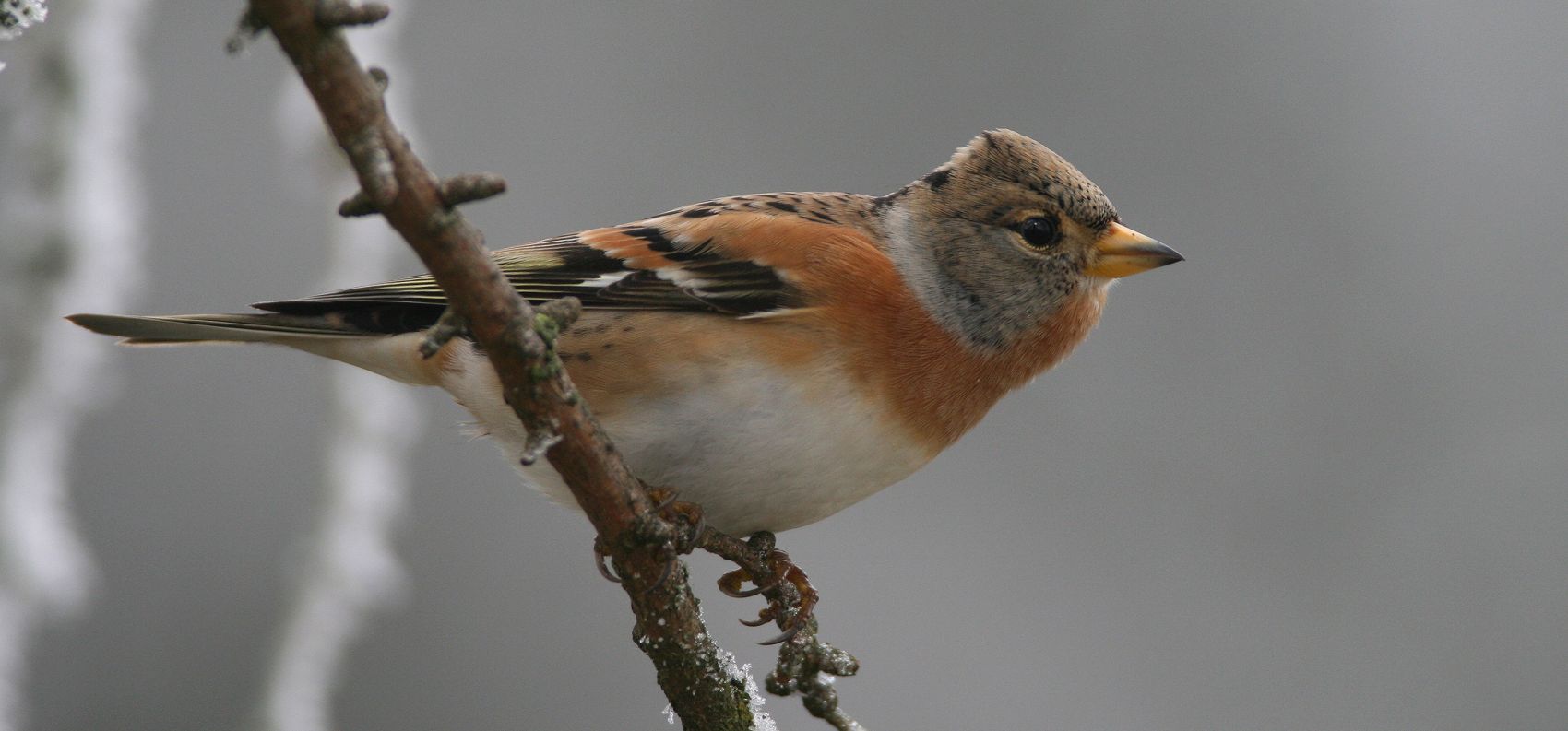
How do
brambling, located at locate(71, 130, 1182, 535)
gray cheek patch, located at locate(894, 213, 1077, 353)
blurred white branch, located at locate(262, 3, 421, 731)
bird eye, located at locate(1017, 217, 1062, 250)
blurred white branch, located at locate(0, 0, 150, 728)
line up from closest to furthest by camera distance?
blurred white branch, located at locate(0, 0, 150, 728)
brambling, located at locate(71, 130, 1182, 535)
blurred white branch, located at locate(262, 3, 421, 731)
gray cheek patch, located at locate(894, 213, 1077, 353)
bird eye, located at locate(1017, 217, 1062, 250)

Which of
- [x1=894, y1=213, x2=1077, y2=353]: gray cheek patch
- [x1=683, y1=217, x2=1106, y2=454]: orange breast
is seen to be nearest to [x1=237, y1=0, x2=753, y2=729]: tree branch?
[x1=683, y1=217, x2=1106, y2=454]: orange breast

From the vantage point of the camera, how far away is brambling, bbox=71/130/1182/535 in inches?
110

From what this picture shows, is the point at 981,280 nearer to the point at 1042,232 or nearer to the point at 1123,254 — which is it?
the point at 1042,232

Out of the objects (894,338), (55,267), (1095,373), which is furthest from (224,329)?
(1095,373)

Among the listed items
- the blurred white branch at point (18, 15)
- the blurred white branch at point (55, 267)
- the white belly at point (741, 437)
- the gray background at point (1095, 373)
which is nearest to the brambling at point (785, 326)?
the white belly at point (741, 437)

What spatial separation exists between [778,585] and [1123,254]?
3.95 feet

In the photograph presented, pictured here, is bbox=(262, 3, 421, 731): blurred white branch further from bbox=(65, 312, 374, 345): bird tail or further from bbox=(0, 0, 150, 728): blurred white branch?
bbox=(0, 0, 150, 728): blurred white branch

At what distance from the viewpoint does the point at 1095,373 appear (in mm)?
5484

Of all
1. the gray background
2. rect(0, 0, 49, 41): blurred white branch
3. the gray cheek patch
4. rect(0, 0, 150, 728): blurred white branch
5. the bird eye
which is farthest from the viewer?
the gray background

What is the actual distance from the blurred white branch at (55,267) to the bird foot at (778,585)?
1.29m

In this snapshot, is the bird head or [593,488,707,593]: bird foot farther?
the bird head

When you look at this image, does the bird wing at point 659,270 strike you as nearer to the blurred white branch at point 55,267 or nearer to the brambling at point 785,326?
the brambling at point 785,326

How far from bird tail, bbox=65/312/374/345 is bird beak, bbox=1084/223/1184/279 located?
1752 millimetres

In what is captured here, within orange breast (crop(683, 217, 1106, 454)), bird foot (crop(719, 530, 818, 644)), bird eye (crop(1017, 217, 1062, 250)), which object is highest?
bird eye (crop(1017, 217, 1062, 250))
